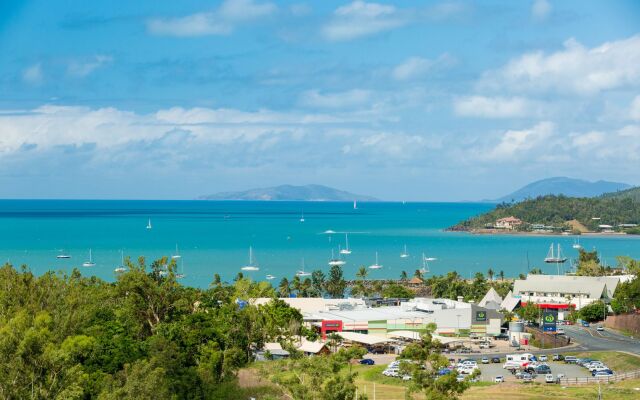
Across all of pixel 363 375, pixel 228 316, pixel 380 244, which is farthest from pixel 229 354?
pixel 380 244

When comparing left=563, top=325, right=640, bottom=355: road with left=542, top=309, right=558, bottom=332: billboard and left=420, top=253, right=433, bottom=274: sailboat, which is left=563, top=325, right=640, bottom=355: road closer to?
left=542, top=309, right=558, bottom=332: billboard

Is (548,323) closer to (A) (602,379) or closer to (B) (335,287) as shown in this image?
(A) (602,379)

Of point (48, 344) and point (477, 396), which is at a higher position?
point (48, 344)

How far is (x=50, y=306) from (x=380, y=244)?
410ft

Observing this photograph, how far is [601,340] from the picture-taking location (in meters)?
55.8

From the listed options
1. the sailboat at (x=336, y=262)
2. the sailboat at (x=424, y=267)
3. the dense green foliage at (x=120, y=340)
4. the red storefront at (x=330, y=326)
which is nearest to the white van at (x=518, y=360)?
the red storefront at (x=330, y=326)

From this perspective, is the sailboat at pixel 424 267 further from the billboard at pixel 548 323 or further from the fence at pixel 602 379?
the fence at pixel 602 379

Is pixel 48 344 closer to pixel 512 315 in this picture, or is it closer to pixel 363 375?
pixel 363 375

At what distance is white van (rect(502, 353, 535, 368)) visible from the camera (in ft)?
152

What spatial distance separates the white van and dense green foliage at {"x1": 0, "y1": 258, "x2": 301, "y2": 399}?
46.5ft

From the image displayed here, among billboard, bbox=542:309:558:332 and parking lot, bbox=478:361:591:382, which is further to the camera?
billboard, bbox=542:309:558:332

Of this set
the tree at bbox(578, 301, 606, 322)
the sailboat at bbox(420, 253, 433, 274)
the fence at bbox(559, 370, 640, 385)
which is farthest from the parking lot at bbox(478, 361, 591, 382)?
the sailboat at bbox(420, 253, 433, 274)

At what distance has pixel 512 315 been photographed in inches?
2537

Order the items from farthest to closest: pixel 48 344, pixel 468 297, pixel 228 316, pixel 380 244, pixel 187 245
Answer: pixel 380 244 → pixel 187 245 → pixel 468 297 → pixel 228 316 → pixel 48 344
